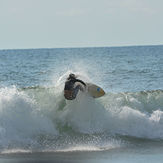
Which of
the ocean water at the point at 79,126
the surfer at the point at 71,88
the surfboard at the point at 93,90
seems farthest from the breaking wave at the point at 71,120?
the surfer at the point at 71,88

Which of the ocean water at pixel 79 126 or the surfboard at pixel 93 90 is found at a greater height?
the surfboard at pixel 93 90

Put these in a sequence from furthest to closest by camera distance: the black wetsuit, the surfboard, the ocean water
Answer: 1. the surfboard
2. the black wetsuit
3. the ocean water

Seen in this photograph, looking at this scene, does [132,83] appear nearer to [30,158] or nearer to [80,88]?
[80,88]

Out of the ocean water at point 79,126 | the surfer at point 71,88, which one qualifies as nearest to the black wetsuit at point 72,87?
the surfer at point 71,88

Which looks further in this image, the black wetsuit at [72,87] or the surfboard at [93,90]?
the surfboard at [93,90]

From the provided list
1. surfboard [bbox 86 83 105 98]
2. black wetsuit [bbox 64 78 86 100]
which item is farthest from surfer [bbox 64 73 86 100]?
surfboard [bbox 86 83 105 98]

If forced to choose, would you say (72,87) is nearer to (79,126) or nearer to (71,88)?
(71,88)

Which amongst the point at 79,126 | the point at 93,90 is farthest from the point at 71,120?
the point at 93,90

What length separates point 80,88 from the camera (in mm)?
16516

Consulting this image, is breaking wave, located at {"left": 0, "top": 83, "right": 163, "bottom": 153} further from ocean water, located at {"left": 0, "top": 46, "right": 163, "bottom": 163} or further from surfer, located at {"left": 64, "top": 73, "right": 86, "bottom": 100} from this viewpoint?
surfer, located at {"left": 64, "top": 73, "right": 86, "bottom": 100}

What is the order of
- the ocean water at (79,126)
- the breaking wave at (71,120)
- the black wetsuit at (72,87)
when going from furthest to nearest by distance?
1. the black wetsuit at (72,87)
2. the breaking wave at (71,120)
3. the ocean water at (79,126)

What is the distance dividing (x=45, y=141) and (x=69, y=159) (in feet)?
6.53

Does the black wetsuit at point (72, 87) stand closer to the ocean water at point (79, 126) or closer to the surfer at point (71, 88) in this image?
the surfer at point (71, 88)

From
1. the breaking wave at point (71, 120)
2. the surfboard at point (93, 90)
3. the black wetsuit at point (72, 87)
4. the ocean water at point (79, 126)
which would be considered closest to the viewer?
the ocean water at point (79, 126)
